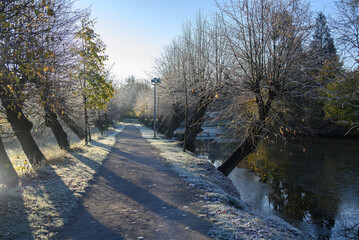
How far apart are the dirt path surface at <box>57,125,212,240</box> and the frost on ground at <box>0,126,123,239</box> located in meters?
0.29

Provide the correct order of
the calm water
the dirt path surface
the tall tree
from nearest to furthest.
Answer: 1. the dirt path surface
2. the tall tree
3. the calm water

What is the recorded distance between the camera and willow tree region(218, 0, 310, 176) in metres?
8.79

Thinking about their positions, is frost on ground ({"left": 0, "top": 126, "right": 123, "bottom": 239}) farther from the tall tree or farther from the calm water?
the tall tree

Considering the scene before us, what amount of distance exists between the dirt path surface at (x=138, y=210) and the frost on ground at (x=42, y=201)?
0.95 ft

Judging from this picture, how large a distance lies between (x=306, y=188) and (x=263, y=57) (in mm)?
7056

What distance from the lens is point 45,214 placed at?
17.3ft

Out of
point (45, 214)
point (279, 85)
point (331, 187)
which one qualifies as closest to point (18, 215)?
point (45, 214)

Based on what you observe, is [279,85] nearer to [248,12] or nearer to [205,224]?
[248,12]

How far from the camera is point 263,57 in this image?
31.3 ft

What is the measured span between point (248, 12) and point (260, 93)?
2.91 meters

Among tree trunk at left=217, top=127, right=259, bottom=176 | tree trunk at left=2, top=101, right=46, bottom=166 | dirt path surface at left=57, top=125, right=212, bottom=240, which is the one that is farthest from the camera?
tree trunk at left=217, top=127, right=259, bottom=176

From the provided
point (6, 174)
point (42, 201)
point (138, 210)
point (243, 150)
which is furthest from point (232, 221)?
point (6, 174)

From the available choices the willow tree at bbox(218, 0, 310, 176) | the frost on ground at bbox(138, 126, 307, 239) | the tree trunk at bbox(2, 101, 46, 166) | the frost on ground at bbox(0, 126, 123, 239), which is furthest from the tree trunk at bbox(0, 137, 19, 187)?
the willow tree at bbox(218, 0, 310, 176)

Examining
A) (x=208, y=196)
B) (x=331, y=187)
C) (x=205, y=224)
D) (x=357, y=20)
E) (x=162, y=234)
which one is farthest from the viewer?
(x=331, y=187)
